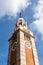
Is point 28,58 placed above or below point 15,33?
below

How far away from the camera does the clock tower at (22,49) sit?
74.1 ft

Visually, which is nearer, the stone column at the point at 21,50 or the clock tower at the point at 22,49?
the stone column at the point at 21,50

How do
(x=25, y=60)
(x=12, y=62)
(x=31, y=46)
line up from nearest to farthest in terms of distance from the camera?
(x=25, y=60), (x=12, y=62), (x=31, y=46)

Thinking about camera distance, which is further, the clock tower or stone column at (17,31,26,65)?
the clock tower

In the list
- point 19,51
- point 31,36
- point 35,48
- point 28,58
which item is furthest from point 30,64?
point 31,36

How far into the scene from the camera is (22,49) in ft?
76.3

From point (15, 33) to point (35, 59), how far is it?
5.28 metres

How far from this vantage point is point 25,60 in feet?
73.5

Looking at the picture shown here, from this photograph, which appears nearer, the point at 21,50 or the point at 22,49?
the point at 21,50

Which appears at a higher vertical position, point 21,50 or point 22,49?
point 22,49

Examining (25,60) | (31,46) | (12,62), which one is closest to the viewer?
(25,60)

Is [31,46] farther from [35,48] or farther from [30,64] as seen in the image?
[30,64]

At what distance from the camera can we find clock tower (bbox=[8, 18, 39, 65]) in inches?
889

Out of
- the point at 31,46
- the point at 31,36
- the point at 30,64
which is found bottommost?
the point at 30,64
